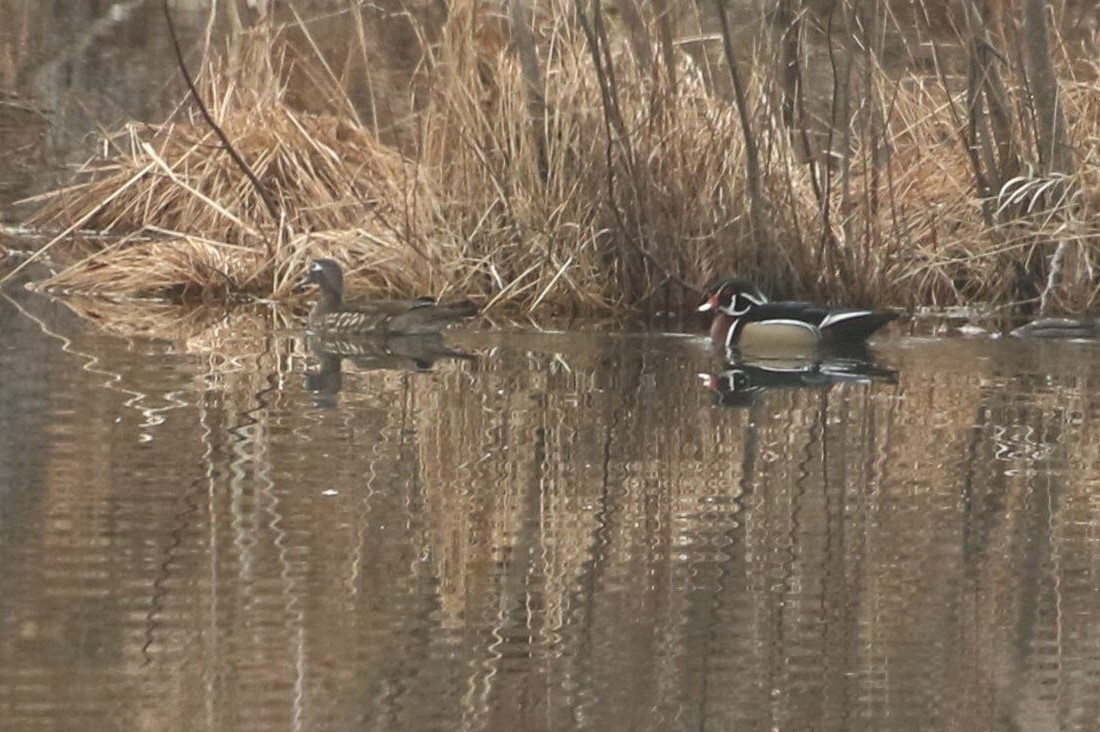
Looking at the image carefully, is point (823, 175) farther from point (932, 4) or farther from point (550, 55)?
point (932, 4)

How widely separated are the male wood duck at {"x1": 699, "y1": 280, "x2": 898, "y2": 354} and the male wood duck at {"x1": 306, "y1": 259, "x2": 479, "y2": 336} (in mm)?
1090

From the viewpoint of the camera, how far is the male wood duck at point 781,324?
34.4 ft

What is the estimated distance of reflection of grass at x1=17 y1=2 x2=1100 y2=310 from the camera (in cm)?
1149

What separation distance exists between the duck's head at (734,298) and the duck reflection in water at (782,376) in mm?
334

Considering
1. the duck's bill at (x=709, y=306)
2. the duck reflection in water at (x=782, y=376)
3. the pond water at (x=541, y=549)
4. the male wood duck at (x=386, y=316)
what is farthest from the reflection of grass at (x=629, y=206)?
the pond water at (x=541, y=549)

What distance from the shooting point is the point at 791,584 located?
222 inches

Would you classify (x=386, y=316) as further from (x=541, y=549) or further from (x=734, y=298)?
(x=541, y=549)

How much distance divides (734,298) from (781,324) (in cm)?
27

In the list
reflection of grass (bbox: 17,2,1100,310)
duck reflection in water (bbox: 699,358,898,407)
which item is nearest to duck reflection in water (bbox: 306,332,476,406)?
reflection of grass (bbox: 17,2,1100,310)

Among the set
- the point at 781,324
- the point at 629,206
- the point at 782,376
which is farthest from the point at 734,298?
the point at 782,376

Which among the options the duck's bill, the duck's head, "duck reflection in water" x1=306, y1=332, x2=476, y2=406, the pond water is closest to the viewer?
the pond water

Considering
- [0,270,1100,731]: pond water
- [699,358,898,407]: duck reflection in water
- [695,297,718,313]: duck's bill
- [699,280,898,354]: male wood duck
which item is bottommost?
[0,270,1100,731]: pond water

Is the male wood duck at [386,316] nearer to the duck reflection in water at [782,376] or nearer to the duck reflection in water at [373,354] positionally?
the duck reflection in water at [373,354]

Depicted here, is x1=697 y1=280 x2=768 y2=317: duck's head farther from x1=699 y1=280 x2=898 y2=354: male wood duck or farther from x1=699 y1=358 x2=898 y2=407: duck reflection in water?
x1=699 y1=358 x2=898 y2=407: duck reflection in water
